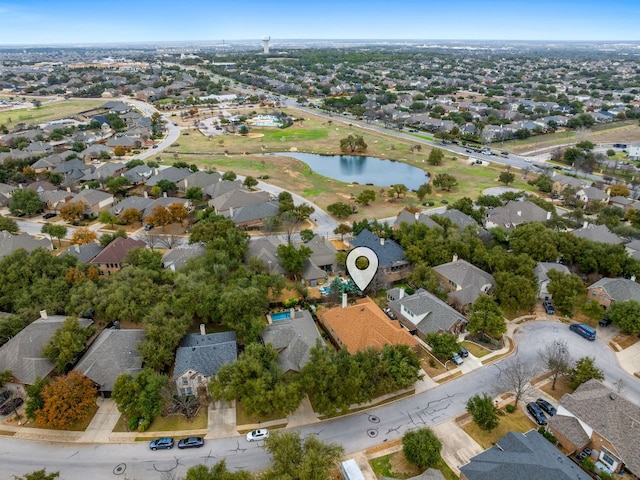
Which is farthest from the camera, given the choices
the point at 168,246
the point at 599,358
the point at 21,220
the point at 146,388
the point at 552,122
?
the point at 552,122

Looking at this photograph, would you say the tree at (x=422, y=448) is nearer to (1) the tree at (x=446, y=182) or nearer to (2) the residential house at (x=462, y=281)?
(2) the residential house at (x=462, y=281)

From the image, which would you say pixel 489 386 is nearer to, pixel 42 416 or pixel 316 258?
pixel 316 258

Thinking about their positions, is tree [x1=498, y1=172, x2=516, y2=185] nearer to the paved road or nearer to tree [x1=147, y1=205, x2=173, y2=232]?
the paved road

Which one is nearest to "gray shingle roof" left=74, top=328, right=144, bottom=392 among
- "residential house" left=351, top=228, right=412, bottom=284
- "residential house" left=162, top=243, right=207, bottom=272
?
"residential house" left=162, top=243, right=207, bottom=272

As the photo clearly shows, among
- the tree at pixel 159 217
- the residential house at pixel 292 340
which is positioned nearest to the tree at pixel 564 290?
the residential house at pixel 292 340

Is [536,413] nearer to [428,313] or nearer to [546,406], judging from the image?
[546,406]

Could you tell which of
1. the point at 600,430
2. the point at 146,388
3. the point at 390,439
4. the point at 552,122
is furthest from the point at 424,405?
the point at 552,122
